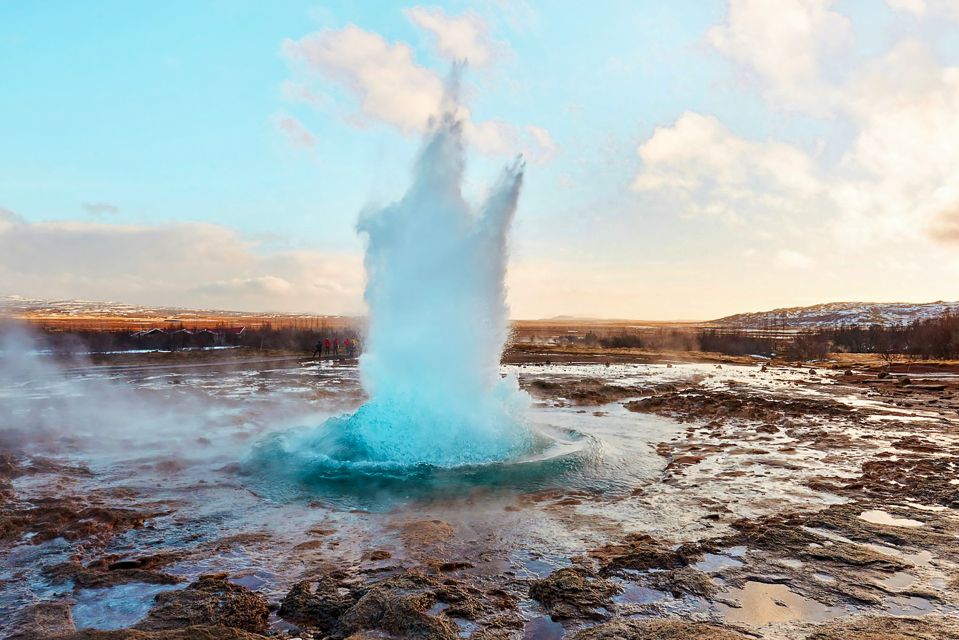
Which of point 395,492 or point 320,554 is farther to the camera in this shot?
point 395,492

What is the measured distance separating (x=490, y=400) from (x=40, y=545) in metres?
6.93

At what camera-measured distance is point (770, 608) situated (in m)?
4.40

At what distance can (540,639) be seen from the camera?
3959mm

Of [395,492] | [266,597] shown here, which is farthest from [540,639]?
[395,492]

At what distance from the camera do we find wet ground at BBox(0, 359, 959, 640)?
420cm

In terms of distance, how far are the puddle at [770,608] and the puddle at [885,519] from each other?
2.72 metres

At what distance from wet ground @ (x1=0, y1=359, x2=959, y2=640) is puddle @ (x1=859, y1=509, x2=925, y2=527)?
83 mm

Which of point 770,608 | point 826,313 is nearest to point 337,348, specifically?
point 770,608

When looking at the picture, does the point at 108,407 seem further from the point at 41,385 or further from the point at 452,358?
the point at 452,358

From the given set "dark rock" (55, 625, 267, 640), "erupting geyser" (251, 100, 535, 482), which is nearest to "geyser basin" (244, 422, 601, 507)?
"erupting geyser" (251, 100, 535, 482)

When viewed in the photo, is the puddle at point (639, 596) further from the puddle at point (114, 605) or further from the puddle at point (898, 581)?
the puddle at point (114, 605)

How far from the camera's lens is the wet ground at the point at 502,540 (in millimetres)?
4199

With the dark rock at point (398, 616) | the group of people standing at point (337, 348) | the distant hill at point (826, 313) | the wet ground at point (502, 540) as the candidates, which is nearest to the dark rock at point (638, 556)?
the wet ground at point (502, 540)

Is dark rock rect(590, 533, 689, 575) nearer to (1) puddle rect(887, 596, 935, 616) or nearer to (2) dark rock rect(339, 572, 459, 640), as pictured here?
(1) puddle rect(887, 596, 935, 616)
